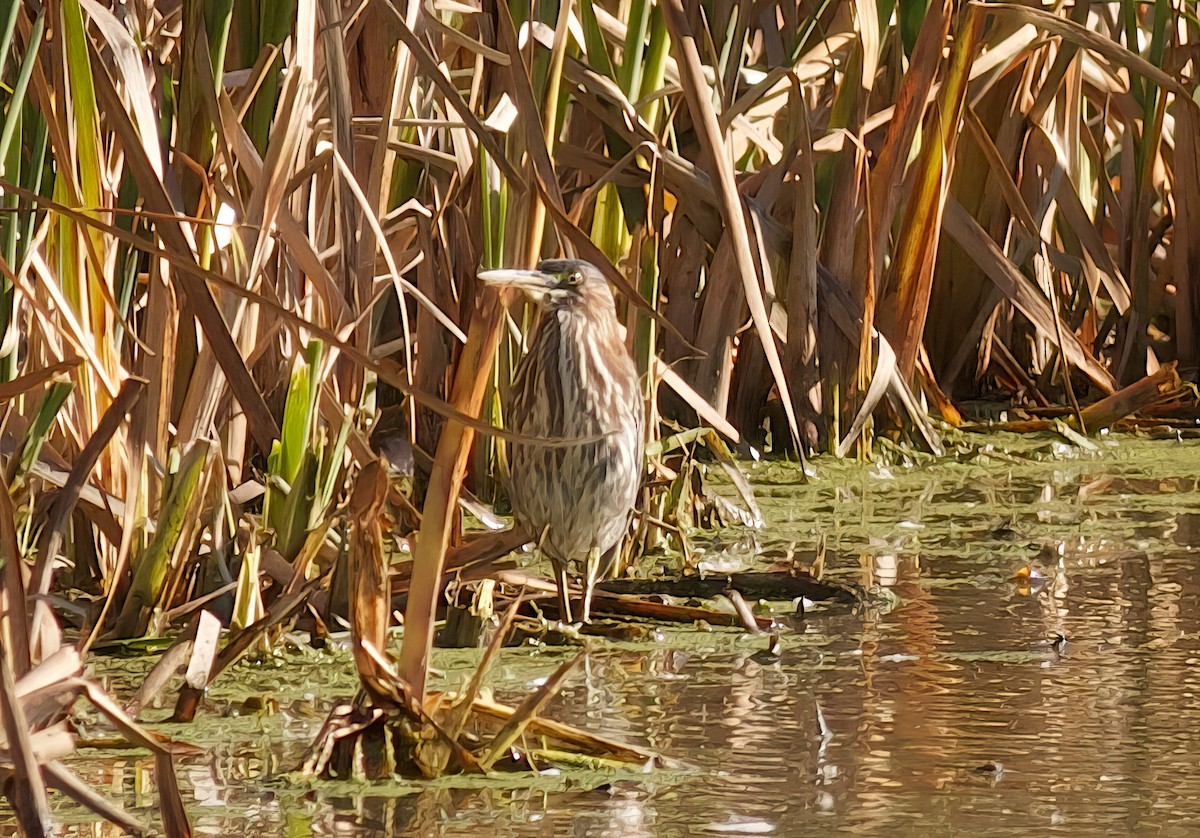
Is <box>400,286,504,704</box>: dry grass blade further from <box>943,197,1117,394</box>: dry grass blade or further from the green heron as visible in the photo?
<box>943,197,1117,394</box>: dry grass blade

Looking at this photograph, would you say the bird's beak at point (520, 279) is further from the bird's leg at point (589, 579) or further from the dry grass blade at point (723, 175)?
the bird's leg at point (589, 579)

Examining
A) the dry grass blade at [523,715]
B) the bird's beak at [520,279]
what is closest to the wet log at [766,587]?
the bird's beak at [520,279]

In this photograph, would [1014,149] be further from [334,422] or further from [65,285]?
[65,285]

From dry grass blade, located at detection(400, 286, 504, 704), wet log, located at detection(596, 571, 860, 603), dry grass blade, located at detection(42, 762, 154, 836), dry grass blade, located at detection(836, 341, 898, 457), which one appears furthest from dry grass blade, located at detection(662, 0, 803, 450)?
dry grass blade, located at detection(42, 762, 154, 836)

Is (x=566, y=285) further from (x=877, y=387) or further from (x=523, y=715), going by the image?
(x=523, y=715)

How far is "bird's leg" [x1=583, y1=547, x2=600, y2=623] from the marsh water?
0.45 ft

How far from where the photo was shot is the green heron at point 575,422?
3734mm

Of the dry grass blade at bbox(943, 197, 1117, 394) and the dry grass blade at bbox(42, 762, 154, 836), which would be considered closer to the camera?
the dry grass blade at bbox(42, 762, 154, 836)

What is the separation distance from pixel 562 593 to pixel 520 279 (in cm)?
59

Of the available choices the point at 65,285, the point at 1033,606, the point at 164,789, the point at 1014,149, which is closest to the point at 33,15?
the point at 65,285

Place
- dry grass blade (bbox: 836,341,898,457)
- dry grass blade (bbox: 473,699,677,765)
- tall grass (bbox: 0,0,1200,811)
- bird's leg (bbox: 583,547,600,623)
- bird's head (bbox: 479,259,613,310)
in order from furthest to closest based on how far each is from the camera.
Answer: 1. dry grass blade (bbox: 836,341,898,457)
2. bird's head (bbox: 479,259,613,310)
3. bird's leg (bbox: 583,547,600,623)
4. tall grass (bbox: 0,0,1200,811)
5. dry grass blade (bbox: 473,699,677,765)

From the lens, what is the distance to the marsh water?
2336 mm

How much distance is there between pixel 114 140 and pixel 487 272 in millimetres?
696

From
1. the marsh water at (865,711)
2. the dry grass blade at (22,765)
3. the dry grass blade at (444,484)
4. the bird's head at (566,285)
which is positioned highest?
the bird's head at (566,285)
